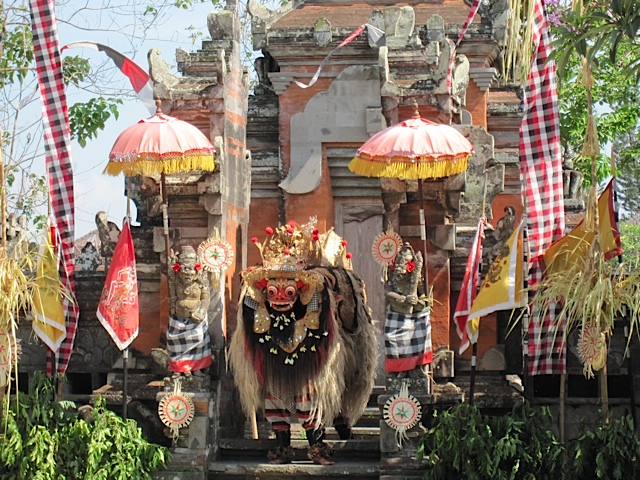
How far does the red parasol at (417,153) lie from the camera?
12.1m

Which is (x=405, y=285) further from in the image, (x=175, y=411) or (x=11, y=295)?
(x=11, y=295)

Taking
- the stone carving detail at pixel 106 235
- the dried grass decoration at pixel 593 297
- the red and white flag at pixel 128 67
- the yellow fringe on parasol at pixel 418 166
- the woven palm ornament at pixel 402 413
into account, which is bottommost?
the woven palm ornament at pixel 402 413

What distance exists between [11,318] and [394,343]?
10.9ft

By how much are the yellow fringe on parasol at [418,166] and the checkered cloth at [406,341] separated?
3.98 ft

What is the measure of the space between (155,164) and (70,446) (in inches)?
102

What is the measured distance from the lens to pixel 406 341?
12.2 meters

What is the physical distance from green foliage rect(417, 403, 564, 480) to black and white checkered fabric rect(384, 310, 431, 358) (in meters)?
0.67

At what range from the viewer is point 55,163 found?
13.2 m

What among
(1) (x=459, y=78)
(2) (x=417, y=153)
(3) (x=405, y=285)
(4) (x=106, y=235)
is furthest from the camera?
(1) (x=459, y=78)

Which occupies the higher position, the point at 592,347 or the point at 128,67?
the point at 128,67

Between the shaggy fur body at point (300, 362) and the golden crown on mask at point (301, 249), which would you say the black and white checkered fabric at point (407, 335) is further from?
the golden crown on mask at point (301, 249)

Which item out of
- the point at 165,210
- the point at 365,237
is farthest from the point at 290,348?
the point at 365,237

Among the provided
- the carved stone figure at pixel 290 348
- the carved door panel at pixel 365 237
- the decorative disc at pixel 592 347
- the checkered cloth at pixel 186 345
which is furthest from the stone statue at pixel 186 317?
the decorative disc at pixel 592 347

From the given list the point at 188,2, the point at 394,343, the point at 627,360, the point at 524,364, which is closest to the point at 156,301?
the point at 394,343
